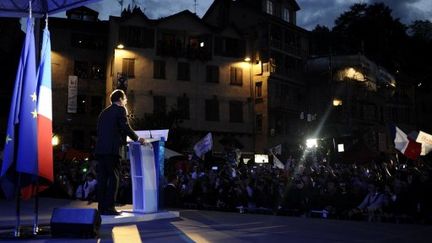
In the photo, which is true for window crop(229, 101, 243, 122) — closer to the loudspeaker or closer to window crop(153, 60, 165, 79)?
window crop(153, 60, 165, 79)

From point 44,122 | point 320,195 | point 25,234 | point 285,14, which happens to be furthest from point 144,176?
point 285,14

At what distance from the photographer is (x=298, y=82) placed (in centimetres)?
4906

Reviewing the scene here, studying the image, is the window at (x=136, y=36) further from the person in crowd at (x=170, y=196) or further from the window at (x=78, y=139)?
the person in crowd at (x=170, y=196)

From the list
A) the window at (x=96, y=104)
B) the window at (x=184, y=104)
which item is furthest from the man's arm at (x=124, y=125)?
the window at (x=96, y=104)

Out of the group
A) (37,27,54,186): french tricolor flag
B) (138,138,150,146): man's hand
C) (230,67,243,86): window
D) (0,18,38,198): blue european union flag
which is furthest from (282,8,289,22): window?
A: (0,18,38,198): blue european union flag

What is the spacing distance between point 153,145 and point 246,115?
36.9 metres

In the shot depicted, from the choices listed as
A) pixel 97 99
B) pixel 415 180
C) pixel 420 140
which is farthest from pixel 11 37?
pixel 415 180

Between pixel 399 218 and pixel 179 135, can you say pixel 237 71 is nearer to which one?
pixel 179 135

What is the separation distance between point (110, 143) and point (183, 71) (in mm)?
35984

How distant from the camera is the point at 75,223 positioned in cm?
561

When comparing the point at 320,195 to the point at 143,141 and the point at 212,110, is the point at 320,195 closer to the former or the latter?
the point at 143,141

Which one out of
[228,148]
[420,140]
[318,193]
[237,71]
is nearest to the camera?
[318,193]

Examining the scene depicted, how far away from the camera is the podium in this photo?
7926 millimetres

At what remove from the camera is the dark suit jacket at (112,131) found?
23.4ft
